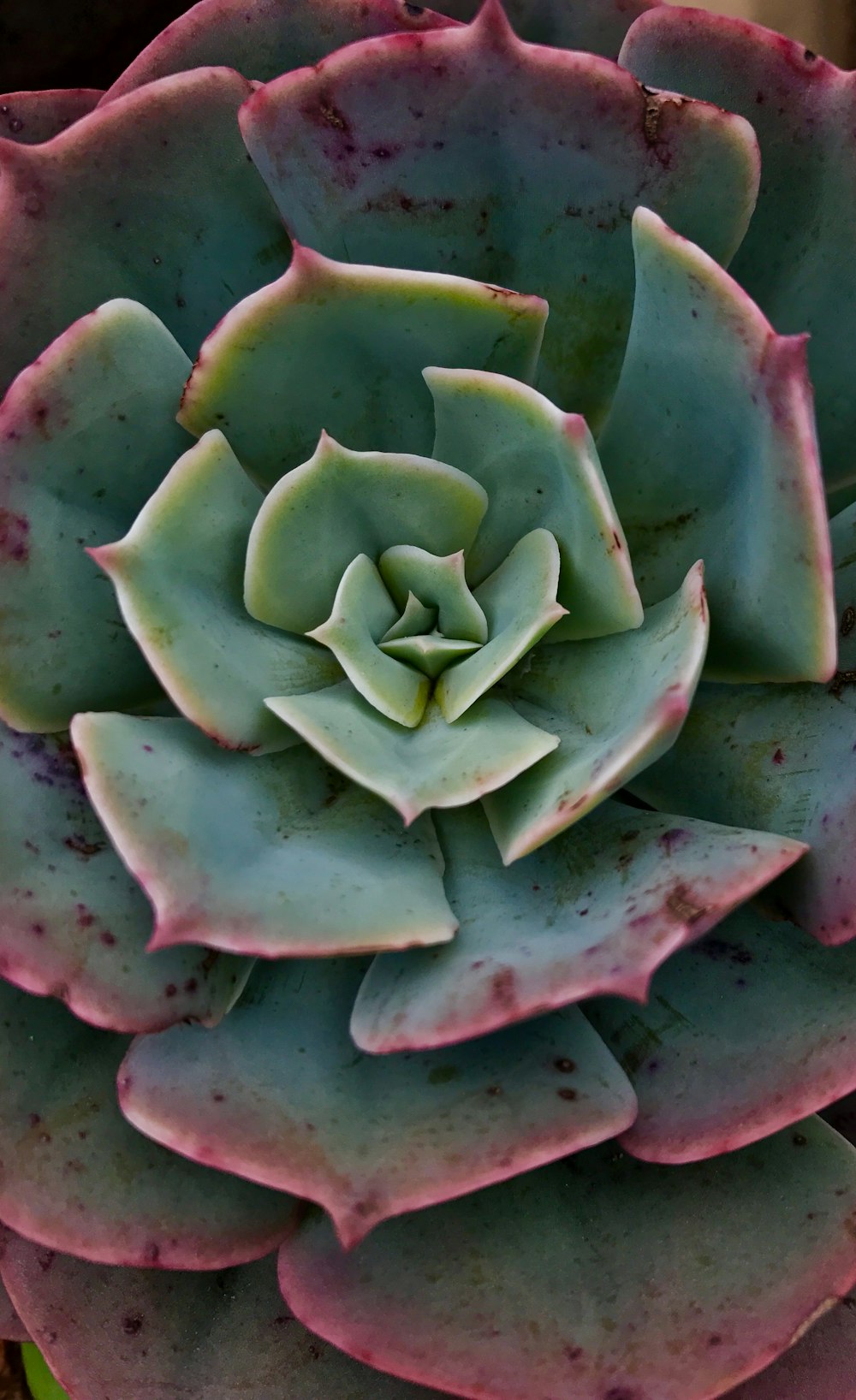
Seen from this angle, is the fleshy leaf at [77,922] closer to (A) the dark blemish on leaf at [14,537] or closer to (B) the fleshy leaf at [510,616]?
(A) the dark blemish on leaf at [14,537]

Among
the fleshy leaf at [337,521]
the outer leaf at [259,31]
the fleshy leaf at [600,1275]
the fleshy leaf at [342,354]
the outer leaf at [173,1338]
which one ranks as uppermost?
the outer leaf at [259,31]

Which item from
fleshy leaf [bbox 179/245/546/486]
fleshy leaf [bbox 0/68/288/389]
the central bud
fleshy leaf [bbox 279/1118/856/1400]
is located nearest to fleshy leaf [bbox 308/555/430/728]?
the central bud

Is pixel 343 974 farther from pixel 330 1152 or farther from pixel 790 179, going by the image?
pixel 790 179

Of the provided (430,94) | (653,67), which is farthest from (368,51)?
(653,67)

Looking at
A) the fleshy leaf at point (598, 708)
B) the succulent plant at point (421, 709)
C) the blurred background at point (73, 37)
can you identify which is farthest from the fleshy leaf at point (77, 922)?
the blurred background at point (73, 37)

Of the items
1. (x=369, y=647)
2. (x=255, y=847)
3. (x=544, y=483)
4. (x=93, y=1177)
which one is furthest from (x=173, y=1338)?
(x=544, y=483)

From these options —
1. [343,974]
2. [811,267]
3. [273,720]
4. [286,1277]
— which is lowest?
[286,1277]

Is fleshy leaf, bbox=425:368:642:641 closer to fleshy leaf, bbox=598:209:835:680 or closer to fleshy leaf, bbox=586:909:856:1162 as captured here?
fleshy leaf, bbox=598:209:835:680
